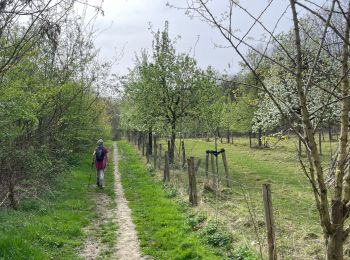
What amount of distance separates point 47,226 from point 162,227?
2.73 metres

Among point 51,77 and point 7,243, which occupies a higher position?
point 51,77

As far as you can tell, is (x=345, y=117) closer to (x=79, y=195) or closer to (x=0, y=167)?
(x=0, y=167)

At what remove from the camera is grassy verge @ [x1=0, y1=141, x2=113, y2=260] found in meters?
7.46

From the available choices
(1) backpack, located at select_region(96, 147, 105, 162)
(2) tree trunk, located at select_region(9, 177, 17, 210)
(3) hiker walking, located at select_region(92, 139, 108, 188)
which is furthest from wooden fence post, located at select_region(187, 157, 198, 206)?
(1) backpack, located at select_region(96, 147, 105, 162)

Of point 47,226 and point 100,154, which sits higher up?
point 100,154

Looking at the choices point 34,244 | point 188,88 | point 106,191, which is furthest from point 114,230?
point 188,88

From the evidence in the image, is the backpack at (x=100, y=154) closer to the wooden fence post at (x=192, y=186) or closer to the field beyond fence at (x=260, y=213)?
the field beyond fence at (x=260, y=213)

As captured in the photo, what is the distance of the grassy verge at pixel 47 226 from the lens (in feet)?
24.5

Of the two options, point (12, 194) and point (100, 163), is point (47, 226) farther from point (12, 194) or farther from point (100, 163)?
point (100, 163)

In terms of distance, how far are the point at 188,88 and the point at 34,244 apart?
16921 mm

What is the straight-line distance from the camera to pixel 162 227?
9.90 metres

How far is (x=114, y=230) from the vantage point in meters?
9.91

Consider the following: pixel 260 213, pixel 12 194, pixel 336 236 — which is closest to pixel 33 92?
pixel 12 194

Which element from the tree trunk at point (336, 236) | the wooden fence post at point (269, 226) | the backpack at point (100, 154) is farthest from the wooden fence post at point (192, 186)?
the tree trunk at point (336, 236)
